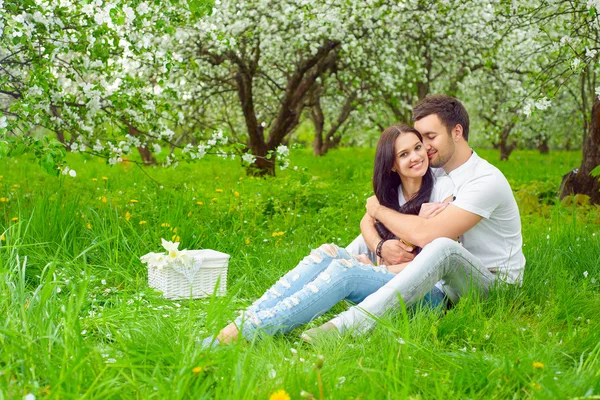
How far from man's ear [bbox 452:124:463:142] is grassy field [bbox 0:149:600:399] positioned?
0.87 meters

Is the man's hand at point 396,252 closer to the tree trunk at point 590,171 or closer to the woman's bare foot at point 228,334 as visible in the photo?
the woman's bare foot at point 228,334

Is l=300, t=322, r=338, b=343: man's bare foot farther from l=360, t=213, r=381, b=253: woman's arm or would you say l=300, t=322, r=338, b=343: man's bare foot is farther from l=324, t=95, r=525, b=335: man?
l=360, t=213, r=381, b=253: woman's arm

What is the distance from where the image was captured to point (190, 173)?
32.2ft

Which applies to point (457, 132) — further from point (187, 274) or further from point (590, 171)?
point (590, 171)

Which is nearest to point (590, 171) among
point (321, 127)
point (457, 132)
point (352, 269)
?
point (457, 132)

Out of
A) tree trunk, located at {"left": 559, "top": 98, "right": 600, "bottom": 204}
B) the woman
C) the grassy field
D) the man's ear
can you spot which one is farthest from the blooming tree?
tree trunk, located at {"left": 559, "top": 98, "right": 600, "bottom": 204}

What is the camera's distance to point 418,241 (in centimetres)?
340

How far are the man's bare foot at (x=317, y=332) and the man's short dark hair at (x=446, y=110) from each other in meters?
1.36

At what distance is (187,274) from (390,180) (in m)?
1.30

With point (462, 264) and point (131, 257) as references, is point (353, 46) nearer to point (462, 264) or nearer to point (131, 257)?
point (131, 257)

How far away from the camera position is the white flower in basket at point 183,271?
3.80 metres

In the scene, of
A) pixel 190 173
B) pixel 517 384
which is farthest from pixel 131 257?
pixel 190 173

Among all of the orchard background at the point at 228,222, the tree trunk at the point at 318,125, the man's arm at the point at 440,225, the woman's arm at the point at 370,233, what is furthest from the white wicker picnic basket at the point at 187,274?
the tree trunk at the point at 318,125

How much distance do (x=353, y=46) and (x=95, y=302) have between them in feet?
20.8
